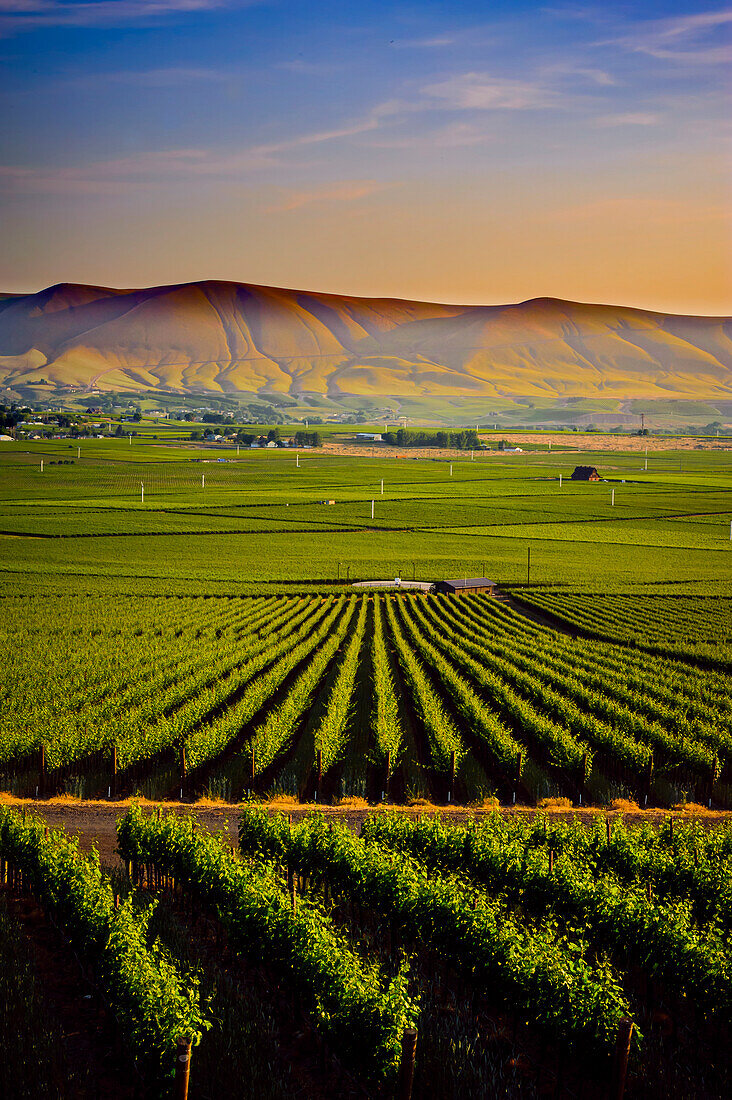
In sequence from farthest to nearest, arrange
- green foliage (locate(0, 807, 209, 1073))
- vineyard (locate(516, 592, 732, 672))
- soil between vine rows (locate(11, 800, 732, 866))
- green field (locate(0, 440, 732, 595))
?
1. green field (locate(0, 440, 732, 595))
2. vineyard (locate(516, 592, 732, 672))
3. soil between vine rows (locate(11, 800, 732, 866))
4. green foliage (locate(0, 807, 209, 1073))

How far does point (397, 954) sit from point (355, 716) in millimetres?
16889

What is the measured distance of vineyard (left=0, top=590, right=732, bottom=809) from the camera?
25.5m

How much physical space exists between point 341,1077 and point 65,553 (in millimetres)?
75360

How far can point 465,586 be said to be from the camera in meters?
68.1

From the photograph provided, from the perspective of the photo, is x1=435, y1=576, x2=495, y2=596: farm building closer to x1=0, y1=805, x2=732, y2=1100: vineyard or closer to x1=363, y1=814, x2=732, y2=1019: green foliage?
x1=0, y1=805, x2=732, y2=1100: vineyard

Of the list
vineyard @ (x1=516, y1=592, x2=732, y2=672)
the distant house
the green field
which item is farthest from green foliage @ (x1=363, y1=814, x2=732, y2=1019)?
the distant house

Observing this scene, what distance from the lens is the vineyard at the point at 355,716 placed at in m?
25.5

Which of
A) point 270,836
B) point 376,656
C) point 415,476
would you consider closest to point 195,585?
point 376,656

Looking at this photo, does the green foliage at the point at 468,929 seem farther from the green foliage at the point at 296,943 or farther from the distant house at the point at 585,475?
the distant house at the point at 585,475

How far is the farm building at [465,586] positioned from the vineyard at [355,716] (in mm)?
20046

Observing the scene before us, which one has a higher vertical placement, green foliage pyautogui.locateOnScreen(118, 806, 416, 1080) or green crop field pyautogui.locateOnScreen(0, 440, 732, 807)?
green foliage pyautogui.locateOnScreen(118, 806, 416, 1080)

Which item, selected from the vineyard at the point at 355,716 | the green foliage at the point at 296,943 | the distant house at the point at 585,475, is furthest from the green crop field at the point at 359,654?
the distant house at the point at 585,475

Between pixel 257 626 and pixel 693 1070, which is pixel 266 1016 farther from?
pixel 257 626

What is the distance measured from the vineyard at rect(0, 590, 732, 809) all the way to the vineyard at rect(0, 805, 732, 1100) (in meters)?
6.93
